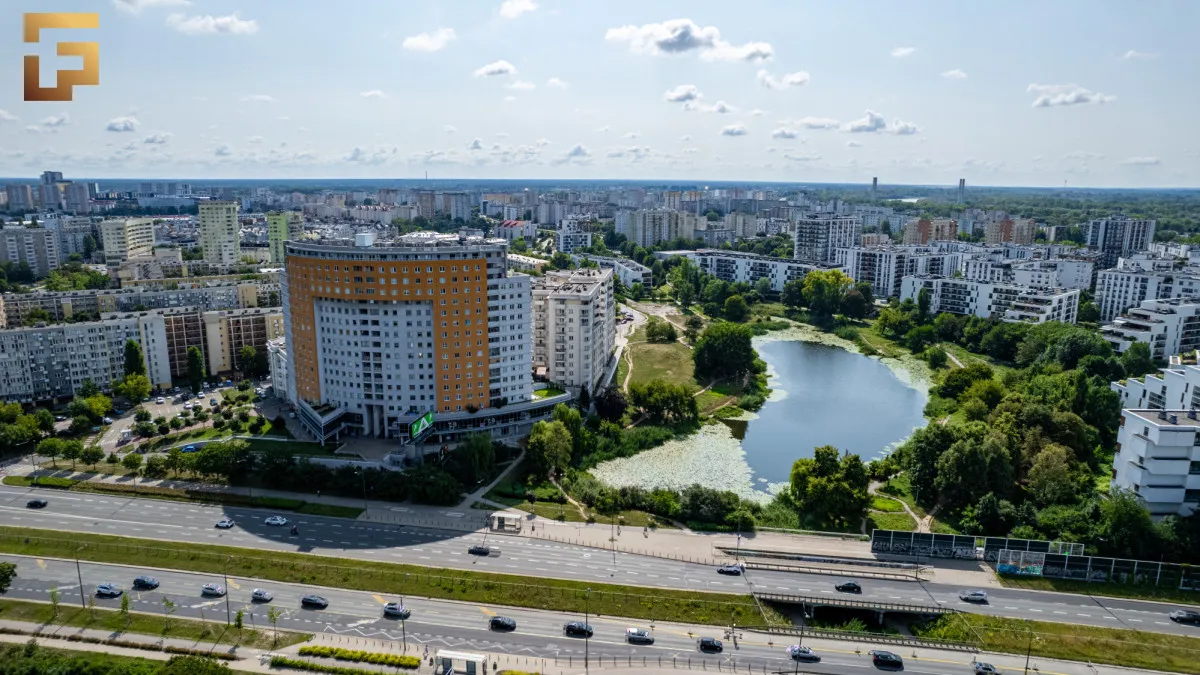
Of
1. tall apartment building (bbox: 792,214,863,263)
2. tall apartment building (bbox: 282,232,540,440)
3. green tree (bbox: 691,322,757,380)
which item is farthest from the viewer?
tall apartment building (bbox: 792,214,863,263)

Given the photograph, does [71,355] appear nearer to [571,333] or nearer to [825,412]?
[571,333]

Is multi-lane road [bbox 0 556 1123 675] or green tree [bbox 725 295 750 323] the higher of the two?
green tree [bbox 725 295 750 323]

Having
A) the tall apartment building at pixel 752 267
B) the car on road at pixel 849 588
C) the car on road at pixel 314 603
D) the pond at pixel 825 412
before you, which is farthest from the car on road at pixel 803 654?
the tall apartment building at pixel 752 267

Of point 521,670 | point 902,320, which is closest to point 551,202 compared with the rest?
point 902,320

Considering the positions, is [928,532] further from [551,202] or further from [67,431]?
[551,202]

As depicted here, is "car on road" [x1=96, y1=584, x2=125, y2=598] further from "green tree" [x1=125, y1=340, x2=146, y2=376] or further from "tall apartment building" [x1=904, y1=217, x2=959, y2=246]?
"tall apartment building" [x1=904, y1=217, x2=959, y2=246]

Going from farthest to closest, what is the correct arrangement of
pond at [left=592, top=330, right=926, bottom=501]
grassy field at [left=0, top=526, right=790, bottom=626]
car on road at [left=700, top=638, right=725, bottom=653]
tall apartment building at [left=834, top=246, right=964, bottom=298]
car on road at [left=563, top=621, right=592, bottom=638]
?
tall apartment building at [left=834, top=246, right=964, bottom=298], pond at [left=592, top=330, right=926, bottom=501], grassy field at [left=0, top=526, right=790, bottom=626], car on road at [left=563, top=621, right=592, bottom=638], car on road at [left=700, top=638, right=725, bottom=653]

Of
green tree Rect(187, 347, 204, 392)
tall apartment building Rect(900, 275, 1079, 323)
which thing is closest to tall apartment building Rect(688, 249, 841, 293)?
tall apartment building Rect(900, 275, 1079, 323)

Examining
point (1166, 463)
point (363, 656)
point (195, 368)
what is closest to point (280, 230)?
point (195, 368)
